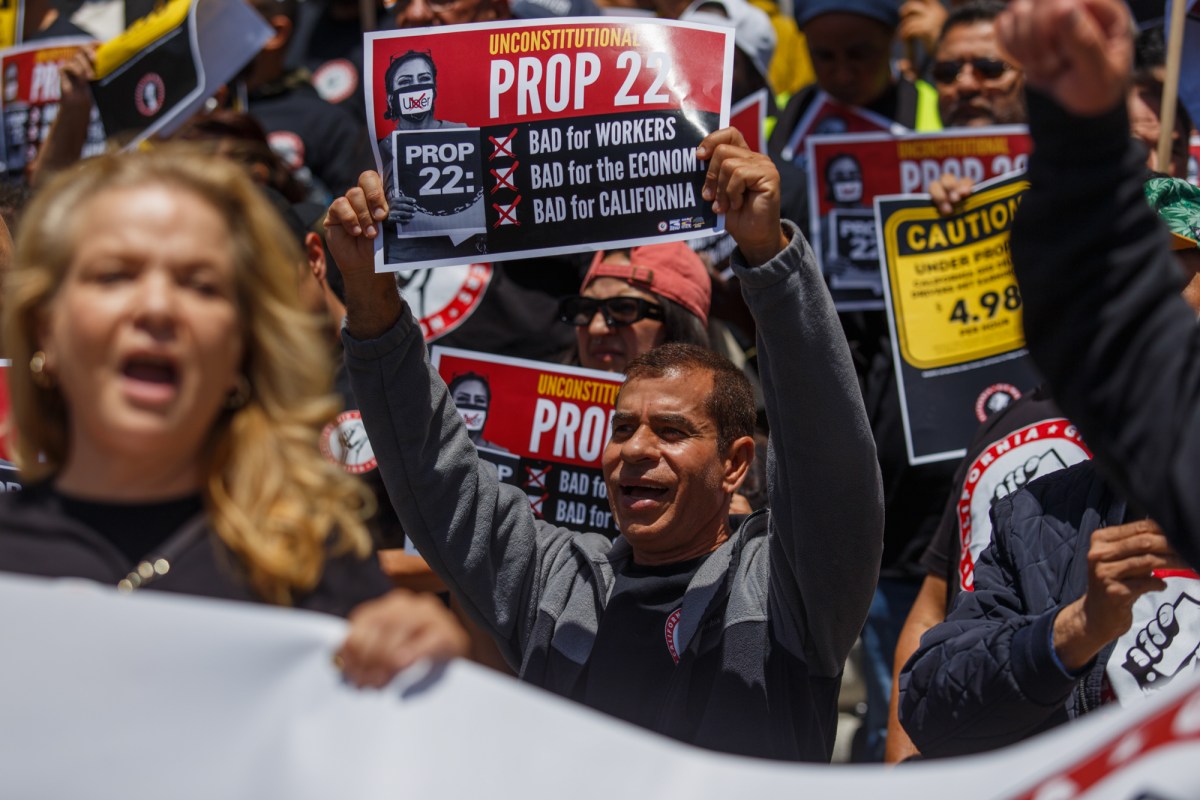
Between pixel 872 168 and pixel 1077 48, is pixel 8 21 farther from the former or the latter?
pixel 1077 48

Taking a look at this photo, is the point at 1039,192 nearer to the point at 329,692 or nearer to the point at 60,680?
the point at 329,692

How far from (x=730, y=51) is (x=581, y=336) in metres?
1.21

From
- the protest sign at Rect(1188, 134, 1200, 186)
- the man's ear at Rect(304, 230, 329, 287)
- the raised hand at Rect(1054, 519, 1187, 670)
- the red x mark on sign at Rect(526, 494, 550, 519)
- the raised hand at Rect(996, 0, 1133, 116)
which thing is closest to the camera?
the raised hand at Rect(996, 0, 1133, 116)

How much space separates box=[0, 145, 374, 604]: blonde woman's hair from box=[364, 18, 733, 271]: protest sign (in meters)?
1.20

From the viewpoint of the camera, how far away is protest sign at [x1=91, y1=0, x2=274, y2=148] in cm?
494

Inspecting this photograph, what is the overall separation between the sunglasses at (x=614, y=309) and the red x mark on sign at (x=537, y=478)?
0.46 meters

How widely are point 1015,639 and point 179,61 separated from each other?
330 centimetres

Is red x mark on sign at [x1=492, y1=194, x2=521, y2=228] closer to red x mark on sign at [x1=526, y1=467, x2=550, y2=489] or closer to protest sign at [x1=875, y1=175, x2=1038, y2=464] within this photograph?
red x mark on sign at [x1=526, y1=467, x2=550, y2=489]

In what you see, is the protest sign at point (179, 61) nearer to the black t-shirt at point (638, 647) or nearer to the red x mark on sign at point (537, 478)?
the red x mark on sign at point (537, 478)

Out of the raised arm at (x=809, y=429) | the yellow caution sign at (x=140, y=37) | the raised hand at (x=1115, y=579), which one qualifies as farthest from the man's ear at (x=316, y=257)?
the raised hand at (x=1115, y=579)

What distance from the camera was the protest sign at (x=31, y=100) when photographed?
5.73 m

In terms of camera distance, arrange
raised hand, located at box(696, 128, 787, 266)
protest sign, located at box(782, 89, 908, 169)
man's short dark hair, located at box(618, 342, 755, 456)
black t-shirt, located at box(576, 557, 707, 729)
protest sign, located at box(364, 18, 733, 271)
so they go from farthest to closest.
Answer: protest sign, located at box(782, 89, 908, 169) < man's short dark hair, located at box(618, 342, 755, 456) < protest sign, located at box(364, 18, 733, 271) < black t-shirt, located at box(576, 557, 707, 729) < raised hand, located at box(696, 128, 787, 266)

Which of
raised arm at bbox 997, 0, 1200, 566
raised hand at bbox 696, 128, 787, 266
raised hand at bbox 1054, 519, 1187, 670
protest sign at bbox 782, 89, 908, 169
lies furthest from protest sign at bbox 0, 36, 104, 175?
raised arm at bbox 997, 0, 1200, 566

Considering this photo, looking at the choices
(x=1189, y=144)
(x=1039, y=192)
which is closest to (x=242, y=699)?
(x=1039, y=192)
